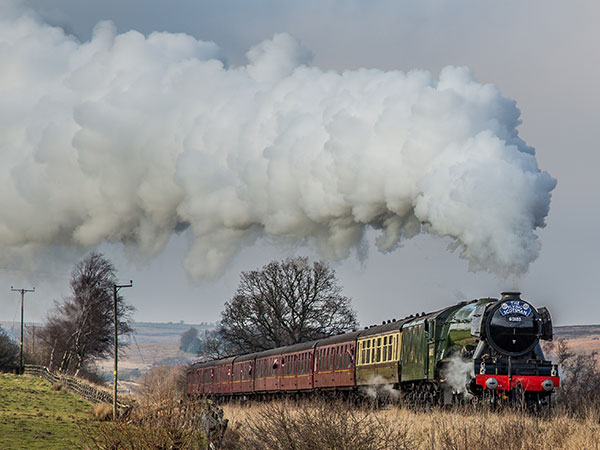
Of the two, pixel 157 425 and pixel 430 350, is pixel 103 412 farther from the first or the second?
pixel 157 425

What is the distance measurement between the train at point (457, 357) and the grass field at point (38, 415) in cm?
863

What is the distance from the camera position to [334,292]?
68562 mm

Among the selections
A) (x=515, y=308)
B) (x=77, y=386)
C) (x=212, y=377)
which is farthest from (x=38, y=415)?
(x=515, y=308)

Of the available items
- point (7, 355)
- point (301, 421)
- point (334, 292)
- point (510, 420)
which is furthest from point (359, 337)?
point (7, 355)

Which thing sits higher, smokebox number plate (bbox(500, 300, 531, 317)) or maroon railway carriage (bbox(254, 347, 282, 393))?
smokebox number plate (bbox(500, 300, 531, 317))

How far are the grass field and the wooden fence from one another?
1.56 ft

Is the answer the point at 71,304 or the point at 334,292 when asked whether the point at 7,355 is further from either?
the point at 334,292

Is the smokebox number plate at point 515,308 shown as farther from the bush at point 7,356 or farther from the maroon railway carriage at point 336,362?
the bush at point 7,356

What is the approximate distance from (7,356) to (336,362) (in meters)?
49.8

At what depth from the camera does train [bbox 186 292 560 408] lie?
844 inches

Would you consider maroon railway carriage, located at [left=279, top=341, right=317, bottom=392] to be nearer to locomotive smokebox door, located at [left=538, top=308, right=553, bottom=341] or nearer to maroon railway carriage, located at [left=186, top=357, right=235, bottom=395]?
maroon railway carriage, located at [left=186, top=357, right=235, bottom=395]

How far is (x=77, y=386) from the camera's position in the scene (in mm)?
51438

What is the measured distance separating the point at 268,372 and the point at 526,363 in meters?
20.5

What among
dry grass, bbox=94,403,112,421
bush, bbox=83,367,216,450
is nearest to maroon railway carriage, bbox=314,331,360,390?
dry grass, bbox=94,403,112,421
